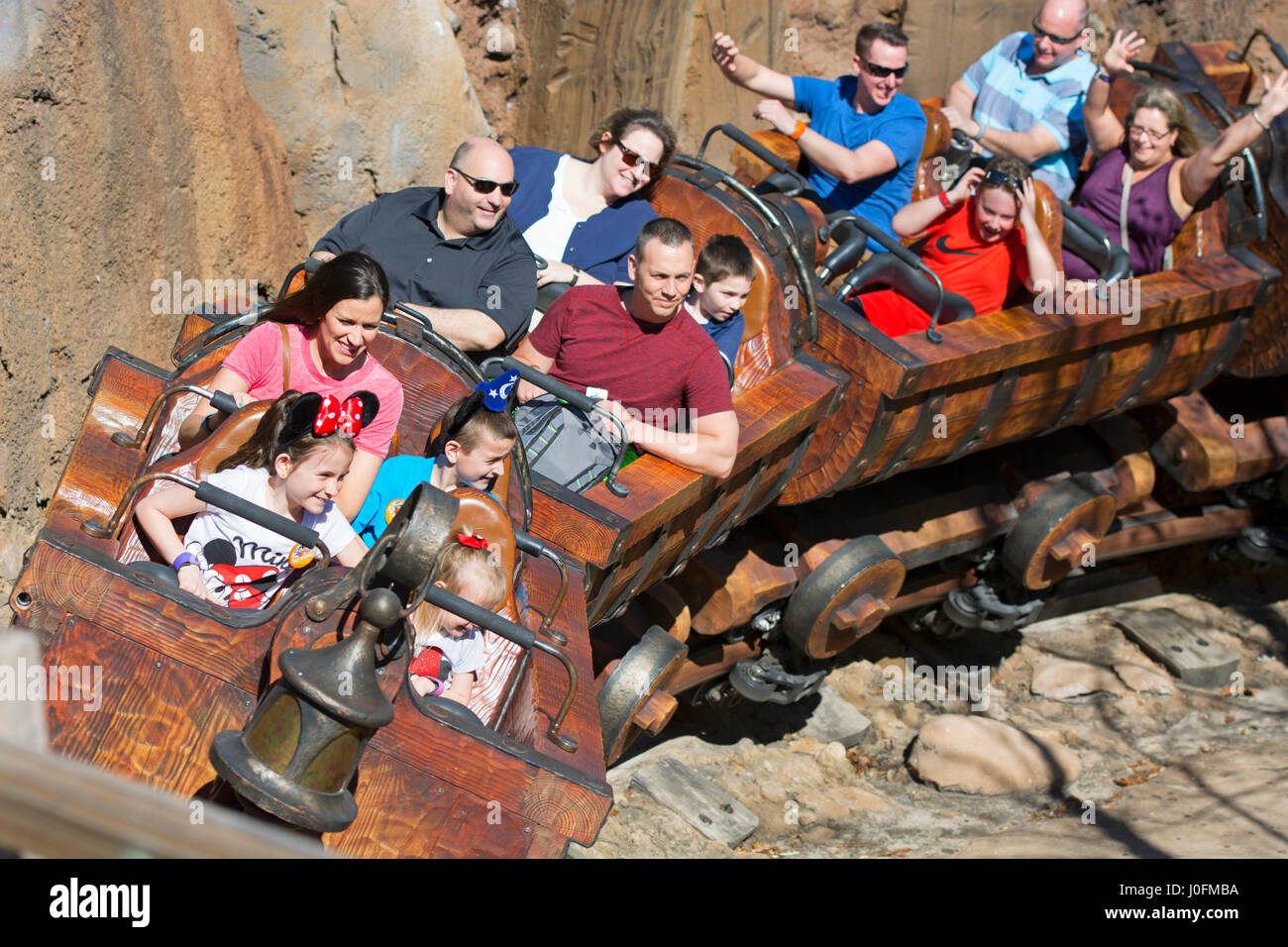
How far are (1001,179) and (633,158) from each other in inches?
51.0

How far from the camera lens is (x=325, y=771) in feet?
6.69

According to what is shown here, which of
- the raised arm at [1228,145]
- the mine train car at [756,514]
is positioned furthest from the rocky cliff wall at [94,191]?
the raised arm at [1228,145]

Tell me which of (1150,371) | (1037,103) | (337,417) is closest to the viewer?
(337,417)

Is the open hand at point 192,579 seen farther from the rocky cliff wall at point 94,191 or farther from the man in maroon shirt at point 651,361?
the rocky cliff wall at point 94,191

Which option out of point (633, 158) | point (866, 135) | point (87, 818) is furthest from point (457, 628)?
point (866, 135)

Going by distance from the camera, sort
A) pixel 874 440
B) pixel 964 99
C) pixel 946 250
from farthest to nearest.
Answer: pixel 964 99, pixel 946 250, pixel 874 440

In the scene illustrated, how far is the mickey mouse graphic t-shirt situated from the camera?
2.72m

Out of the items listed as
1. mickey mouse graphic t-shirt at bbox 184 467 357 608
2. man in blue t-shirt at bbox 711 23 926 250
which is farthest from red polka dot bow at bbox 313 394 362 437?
man in blue t-shirt at bbox 711 23 926 250

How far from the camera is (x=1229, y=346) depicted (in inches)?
213

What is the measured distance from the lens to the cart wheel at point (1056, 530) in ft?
17.3

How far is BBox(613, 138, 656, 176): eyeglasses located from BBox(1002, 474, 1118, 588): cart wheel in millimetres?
2215

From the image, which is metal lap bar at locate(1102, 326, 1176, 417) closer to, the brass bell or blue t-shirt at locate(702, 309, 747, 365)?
blue t-shirt at locate(702, 309, 747, 365)

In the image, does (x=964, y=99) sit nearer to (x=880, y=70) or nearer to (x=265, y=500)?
(x=880, y=70)
